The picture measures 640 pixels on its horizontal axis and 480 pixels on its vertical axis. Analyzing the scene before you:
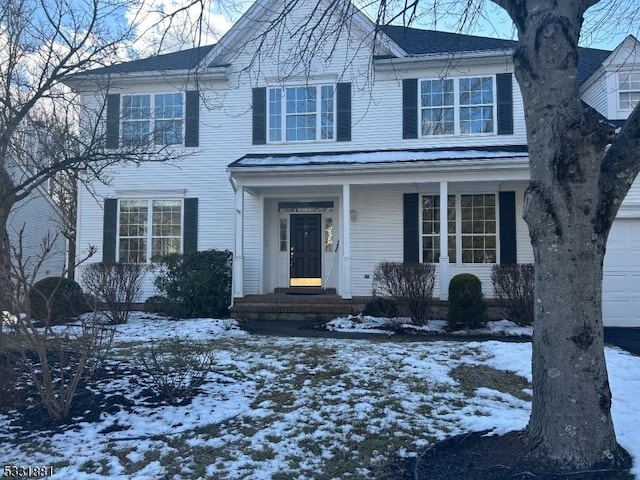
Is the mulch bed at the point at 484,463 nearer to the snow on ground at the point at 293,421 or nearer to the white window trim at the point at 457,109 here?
the snow on ground at the point at 293,421

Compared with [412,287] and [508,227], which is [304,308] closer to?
[412,287]

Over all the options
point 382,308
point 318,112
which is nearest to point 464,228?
point 382,308

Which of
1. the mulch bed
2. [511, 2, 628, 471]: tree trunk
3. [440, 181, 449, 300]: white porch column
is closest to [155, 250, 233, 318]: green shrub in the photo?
[440, 181, 449, 300]: white porch column

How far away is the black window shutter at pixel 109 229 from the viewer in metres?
14.0

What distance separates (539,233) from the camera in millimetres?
3523

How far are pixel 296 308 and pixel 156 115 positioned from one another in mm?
7021

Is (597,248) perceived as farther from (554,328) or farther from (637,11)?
(637,11)

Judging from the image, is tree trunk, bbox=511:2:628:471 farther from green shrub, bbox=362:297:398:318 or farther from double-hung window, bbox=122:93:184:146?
double-hung window, bbox=122:93:184:146

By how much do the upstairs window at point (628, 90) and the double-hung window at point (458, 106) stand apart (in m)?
2.99

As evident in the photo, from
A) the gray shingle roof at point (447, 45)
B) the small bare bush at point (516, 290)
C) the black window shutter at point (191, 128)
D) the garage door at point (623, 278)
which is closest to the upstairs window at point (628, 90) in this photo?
the gray shingle roof at point (447, 45)

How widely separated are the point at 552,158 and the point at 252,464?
121 inches

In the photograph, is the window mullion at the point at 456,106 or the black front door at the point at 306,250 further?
the black front door at the point at 306,250

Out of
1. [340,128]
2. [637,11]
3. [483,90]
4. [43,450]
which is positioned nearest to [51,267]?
[340,128]

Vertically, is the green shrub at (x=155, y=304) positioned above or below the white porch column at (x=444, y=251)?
below
